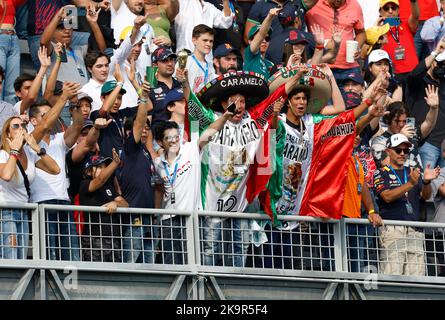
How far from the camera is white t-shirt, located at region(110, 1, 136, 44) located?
24.0 metres

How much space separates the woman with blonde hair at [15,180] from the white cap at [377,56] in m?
7.14

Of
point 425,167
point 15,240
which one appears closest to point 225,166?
point 15,240

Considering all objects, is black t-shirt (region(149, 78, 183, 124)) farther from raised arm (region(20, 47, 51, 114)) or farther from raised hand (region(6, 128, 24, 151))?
raised hand (region(6, 128, 24, 151))

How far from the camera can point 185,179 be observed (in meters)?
20.5

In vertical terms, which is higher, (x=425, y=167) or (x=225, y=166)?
(x=425, y=167)

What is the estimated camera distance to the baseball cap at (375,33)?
86.7ft

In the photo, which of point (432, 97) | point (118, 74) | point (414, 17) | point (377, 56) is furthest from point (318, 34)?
point (118, 74)

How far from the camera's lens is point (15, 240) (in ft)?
63.3

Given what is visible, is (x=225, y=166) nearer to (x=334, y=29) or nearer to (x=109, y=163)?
(x=109, y=163)

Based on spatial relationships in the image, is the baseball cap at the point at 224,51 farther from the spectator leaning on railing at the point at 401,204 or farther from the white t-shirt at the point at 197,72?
the spectator leaning on railing at the point at 401,204

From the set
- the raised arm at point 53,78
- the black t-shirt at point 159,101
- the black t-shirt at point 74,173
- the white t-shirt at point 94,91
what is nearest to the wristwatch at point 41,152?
the black t-shirt at point 74,173

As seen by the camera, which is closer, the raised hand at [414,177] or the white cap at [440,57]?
the raised hand at [414,177]

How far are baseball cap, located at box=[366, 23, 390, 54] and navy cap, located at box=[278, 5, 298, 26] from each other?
5.37 ft
